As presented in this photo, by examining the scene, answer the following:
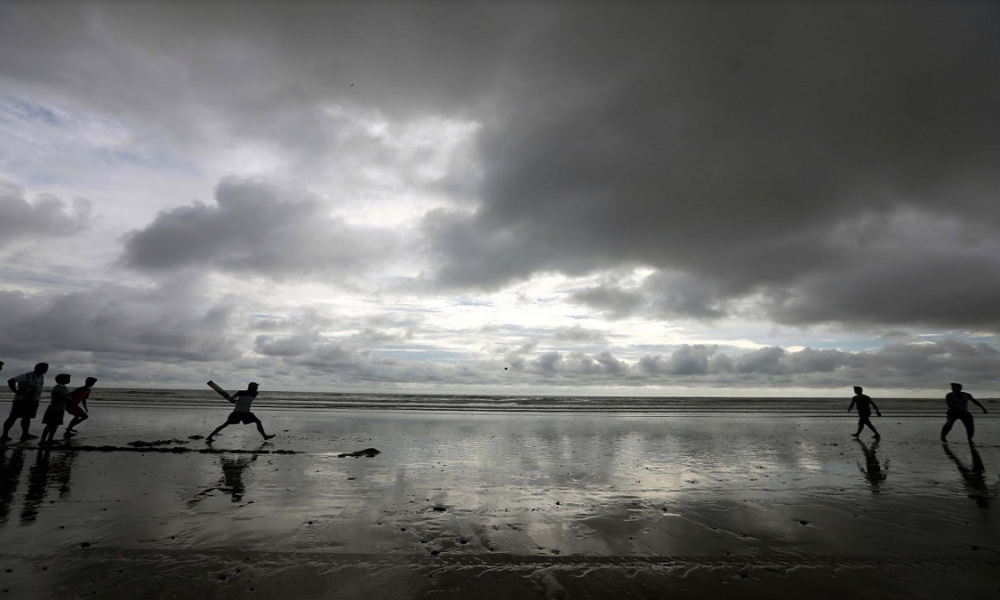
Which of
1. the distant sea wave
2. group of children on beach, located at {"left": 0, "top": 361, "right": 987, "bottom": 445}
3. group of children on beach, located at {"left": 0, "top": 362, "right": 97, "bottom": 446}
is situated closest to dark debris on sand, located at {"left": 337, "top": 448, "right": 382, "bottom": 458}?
group of children on beach, located at {"left": 0, "top": 361, "right": 987, "bottom": 445}

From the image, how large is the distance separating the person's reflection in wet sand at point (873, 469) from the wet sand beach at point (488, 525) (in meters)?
0.16

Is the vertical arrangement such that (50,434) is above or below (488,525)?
above

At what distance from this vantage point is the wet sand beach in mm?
6148

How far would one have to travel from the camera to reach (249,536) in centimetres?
774

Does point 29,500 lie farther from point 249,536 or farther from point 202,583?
point 202,583

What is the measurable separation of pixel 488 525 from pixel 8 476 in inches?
512

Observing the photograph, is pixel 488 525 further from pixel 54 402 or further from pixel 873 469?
pixel 54 402

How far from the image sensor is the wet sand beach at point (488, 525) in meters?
6.15

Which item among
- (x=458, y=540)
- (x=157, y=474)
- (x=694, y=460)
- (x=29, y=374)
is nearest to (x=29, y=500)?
(x=157, y=474)

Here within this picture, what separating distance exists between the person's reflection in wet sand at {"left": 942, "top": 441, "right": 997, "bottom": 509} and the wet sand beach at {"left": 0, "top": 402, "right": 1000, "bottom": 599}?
10cm

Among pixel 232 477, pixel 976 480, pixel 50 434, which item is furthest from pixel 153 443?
pixel 976 480

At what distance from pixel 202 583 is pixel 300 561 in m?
1.23

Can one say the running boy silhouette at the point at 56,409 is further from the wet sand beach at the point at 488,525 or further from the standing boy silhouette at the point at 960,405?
the standing boy silhouette at the point at 960,405

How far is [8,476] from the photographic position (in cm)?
1180
